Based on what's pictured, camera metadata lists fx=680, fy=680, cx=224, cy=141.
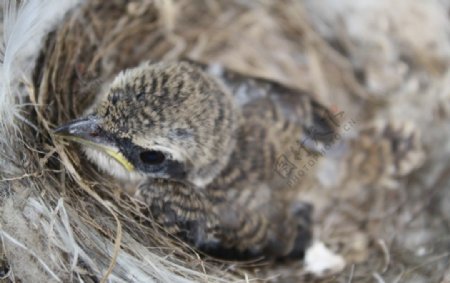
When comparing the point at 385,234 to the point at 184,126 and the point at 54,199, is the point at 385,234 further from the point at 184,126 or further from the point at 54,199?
the point at 54,199

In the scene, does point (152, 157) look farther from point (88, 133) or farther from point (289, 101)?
point (289, 101)

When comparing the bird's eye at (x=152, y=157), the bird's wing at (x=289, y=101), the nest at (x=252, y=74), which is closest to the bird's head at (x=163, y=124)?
the bird's eye at (x=152, y=157)

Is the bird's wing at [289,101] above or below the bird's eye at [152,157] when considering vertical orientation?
below

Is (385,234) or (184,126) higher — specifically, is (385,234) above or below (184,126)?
below

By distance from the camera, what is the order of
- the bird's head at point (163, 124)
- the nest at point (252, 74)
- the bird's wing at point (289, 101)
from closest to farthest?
1. the bird's head at point (163, 124)
2. the nest at point (252, 74)
3. the bird's wing at point (289, 101)

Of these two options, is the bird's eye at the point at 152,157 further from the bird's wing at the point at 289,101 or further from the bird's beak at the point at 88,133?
the bird's wing at the point at 289,101

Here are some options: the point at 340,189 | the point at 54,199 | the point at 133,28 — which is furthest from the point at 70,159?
the point at 340,189

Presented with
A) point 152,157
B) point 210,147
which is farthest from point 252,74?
point 152,157

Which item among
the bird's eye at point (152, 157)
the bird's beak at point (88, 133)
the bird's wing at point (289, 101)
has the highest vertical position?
the bird's beak at point (88, 133)
